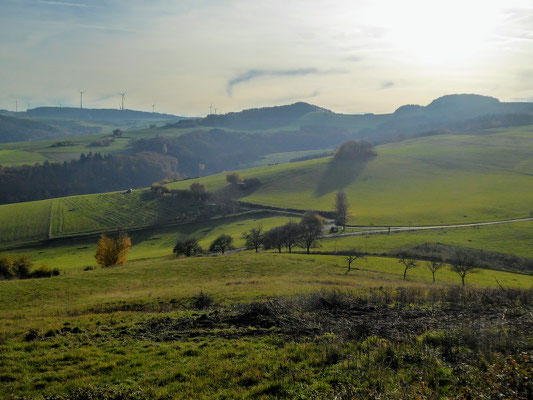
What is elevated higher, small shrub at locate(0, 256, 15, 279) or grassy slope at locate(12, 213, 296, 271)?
small shrub at locate(0, 256, 15, 279)

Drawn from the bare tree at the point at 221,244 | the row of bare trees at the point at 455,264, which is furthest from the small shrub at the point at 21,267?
the row of bare trees at the point at 455,264

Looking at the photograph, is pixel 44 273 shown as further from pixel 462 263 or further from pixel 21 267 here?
pixel 462 263

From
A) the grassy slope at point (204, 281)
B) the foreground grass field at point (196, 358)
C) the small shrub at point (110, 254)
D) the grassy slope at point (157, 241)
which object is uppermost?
the foreground grass field at point (196, 358)

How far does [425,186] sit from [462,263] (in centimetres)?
11001

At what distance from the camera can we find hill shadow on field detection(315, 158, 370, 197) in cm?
16161

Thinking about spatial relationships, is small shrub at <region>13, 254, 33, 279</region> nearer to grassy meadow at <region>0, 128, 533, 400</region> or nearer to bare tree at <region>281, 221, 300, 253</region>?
grassy meadow at <region>0, 128, 533, 400</region>

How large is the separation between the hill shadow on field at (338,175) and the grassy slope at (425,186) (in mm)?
961

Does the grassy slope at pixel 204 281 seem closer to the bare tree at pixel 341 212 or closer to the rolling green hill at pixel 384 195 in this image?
the bare tree at pixel 341 212

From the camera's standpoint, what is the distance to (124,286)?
33312 mm

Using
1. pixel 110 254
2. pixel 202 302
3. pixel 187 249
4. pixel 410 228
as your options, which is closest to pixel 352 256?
pixel 187 249

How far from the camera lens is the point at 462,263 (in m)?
49.1

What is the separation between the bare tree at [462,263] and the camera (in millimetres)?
46191

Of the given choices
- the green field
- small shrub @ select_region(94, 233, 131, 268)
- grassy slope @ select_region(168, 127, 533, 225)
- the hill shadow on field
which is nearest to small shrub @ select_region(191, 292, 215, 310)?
small shrub @ select_region(94, 233, 131, 268)

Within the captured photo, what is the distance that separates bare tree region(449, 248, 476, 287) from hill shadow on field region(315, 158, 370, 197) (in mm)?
91868
